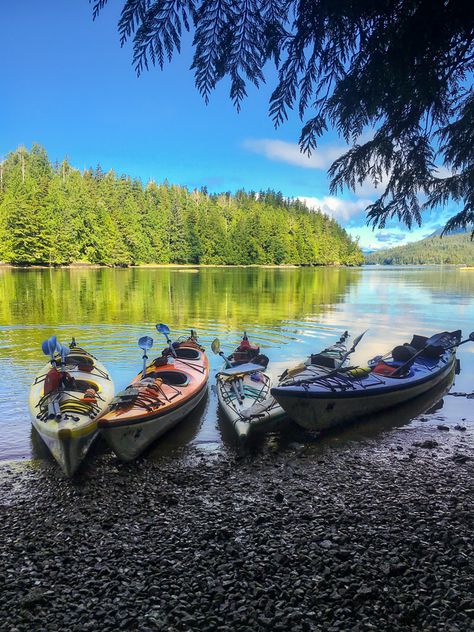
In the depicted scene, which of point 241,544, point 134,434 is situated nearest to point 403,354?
point 134,434

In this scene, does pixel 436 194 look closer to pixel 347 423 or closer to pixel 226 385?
pixel 347 423

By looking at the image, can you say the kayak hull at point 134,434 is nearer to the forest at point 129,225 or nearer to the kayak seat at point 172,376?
the kayak seat at point 172,376

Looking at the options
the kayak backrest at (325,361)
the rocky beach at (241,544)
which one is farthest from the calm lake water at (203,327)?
the kayak backrest at (325,361)

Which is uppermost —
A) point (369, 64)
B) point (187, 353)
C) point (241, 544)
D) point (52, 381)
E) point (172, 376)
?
point (369, 64)

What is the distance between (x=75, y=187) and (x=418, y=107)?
9758cm

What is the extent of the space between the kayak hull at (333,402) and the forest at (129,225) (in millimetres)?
75861

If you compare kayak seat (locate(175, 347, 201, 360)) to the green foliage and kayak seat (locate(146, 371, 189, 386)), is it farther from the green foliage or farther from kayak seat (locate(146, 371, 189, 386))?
the green foliage

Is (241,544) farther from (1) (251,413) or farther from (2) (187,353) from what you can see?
(2) (187,353)

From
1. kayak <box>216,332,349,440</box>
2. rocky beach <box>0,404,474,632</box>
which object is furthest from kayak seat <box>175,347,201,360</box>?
rocky beach <box>0,404,474,632</box>

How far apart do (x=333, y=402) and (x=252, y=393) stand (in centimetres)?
183

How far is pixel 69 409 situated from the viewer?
8023 millimetres

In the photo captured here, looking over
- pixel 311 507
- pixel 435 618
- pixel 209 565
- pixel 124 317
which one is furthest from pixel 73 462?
pixel 124 317

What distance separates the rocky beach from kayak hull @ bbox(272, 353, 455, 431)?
3.85 feet

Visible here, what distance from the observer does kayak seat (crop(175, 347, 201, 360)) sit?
12750mm
